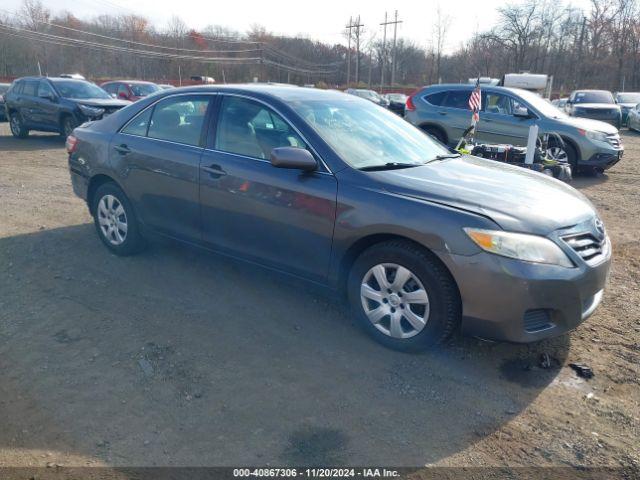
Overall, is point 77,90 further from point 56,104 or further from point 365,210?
point 365,210

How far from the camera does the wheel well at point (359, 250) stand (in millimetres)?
3253

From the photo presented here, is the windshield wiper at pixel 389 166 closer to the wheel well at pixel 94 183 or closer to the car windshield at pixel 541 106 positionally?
the wheel well at pixel 94 183

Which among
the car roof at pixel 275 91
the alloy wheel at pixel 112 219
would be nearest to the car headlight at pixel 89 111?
the alloy wheel at pixel 112 219

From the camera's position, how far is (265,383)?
3.11m

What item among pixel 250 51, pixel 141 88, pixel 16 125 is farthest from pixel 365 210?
pixel 250 51

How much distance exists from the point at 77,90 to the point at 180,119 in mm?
11134

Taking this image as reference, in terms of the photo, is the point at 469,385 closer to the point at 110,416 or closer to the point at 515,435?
the point at 515,435

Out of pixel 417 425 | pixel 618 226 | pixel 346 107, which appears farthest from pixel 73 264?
pixel 618 226

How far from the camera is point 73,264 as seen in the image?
493cm

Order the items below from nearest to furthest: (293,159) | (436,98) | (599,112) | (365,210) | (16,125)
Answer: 1. (365,210)
2. (293,159)
3. (436,98)
4. (16,125)
5. (599,112)

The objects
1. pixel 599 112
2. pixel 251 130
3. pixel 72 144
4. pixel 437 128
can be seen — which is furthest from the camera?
pixel 599 112

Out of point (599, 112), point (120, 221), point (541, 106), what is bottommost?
point (120, 221)

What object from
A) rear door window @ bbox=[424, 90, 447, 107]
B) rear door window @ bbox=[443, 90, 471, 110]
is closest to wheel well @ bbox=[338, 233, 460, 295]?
rear door window @ bbox=[443, 90, 471, 110]

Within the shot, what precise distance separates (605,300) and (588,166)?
6631 millimetres
